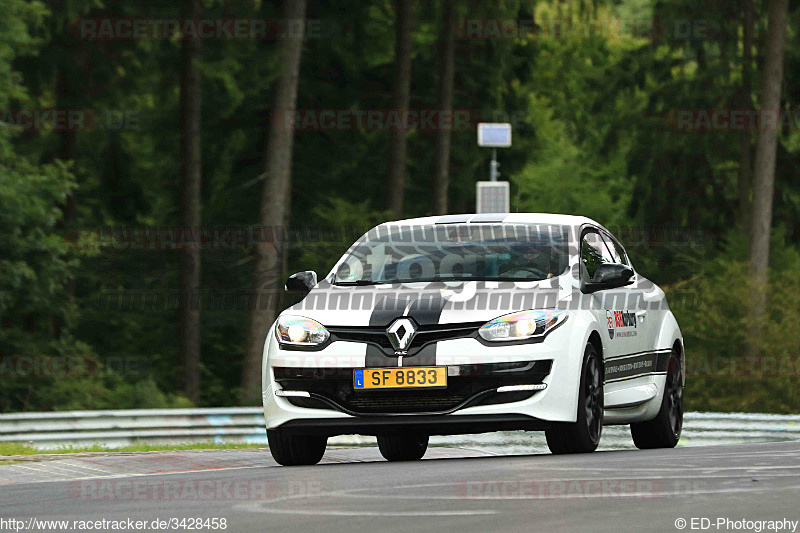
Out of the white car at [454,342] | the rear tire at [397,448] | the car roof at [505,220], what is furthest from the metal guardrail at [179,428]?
the white car at [454,342]

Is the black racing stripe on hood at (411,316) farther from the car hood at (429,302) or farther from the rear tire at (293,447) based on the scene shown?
the rear tire at (293,447)

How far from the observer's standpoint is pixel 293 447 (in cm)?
1286

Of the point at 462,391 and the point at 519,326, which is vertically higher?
the point at 519,326

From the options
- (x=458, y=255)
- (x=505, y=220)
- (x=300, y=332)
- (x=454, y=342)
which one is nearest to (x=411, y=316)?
(x=454, y=342)

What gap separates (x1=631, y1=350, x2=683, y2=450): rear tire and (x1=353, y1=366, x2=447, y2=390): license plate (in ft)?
10.5

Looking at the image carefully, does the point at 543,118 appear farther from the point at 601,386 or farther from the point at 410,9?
the point at 601,386

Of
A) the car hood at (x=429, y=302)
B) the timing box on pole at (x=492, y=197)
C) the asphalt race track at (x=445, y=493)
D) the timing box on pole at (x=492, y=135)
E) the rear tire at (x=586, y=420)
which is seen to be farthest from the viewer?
the timing box on pole at (x=492, y=135)

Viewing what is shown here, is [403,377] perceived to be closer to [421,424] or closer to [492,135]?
[421,424]

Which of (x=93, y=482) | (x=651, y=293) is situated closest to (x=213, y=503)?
(x=93, y=482)

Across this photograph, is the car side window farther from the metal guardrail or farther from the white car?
the metal guardrail

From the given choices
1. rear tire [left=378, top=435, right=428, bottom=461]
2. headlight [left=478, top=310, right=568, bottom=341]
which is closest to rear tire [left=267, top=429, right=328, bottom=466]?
rear tire [left=378, top=435, right=428, bottom=461]

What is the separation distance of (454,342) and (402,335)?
365mm

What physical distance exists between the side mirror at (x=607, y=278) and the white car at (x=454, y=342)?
11 mm

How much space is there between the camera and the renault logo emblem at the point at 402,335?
1188 cm
